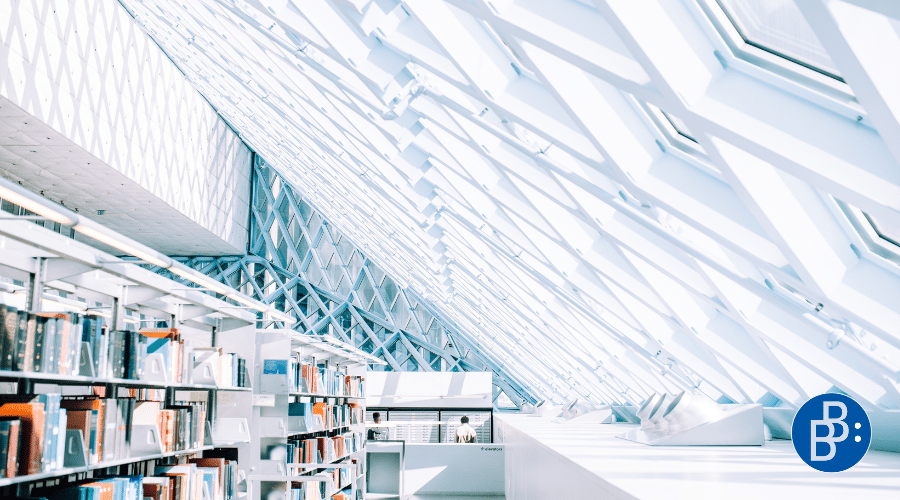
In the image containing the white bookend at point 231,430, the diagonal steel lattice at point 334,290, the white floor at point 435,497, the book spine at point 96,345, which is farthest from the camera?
the diagonal steel lattice at point 334,290

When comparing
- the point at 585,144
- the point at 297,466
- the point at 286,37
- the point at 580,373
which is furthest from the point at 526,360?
the point at 585,144

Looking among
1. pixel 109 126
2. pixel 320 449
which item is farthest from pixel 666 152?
pixel 109 126

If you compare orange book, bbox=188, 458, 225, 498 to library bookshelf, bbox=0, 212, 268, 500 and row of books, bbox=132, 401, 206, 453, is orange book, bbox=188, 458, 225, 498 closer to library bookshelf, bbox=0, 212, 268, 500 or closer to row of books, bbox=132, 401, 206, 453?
library bookshelf, bbox=0, 212, 268, 500

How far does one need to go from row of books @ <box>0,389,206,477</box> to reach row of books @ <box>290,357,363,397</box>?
221cm

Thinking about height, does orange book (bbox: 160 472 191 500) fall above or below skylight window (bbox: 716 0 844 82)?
below

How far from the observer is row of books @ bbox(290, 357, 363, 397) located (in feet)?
22.9

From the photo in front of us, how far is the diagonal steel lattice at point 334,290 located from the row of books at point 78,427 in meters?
19.0

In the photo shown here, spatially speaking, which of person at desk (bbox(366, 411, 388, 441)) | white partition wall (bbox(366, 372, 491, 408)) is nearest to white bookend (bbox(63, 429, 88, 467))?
person at desk (bbox(366, 411, 388, 441))

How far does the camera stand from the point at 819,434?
218cm

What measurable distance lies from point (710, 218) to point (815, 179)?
3.44ft

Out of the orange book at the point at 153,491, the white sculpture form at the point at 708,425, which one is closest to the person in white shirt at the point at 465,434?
the white sculpture form at the point at 708,425

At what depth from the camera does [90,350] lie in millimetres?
3436

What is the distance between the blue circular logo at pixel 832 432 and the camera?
2.10 meters

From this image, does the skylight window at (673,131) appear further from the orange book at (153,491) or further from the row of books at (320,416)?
the row of books at (320,416)
